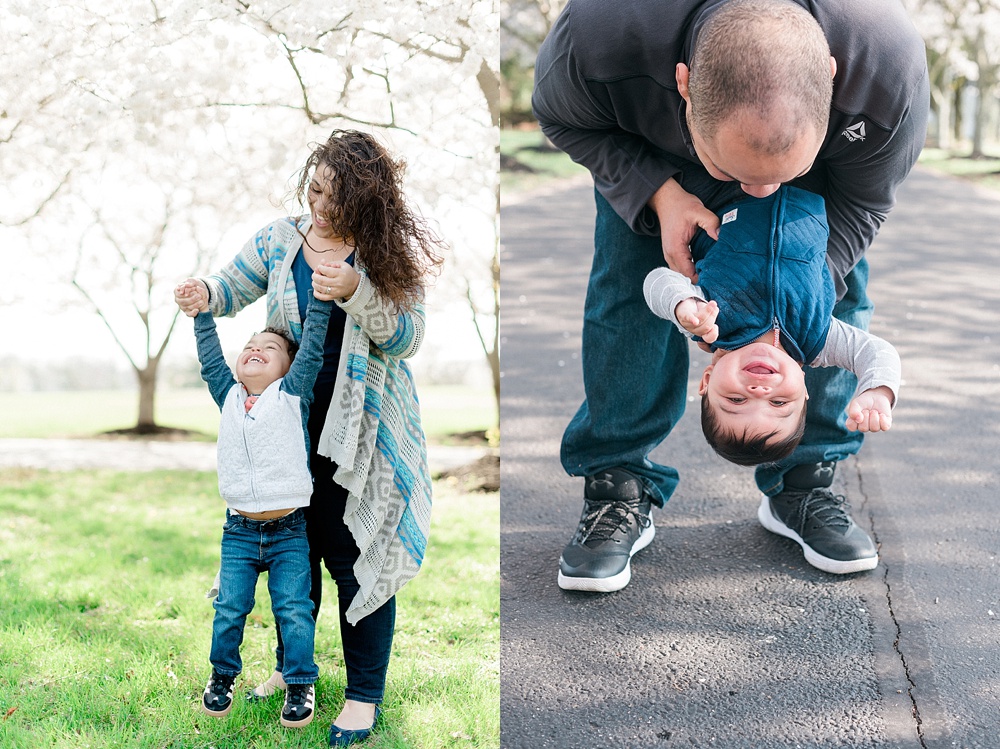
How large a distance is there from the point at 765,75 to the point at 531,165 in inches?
485

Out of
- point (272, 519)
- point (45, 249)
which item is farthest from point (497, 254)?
point (45, 249)

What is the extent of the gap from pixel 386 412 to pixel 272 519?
0.32 m

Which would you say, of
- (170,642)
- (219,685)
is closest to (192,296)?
(219,685)

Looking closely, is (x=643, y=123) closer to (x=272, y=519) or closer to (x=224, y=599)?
(x=272, y=519)

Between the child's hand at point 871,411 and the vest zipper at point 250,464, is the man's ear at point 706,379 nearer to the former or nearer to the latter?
the child's hand at point 871,411

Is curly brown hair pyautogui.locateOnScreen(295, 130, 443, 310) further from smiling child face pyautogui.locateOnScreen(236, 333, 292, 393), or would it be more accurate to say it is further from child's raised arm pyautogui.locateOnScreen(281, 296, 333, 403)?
smiling child face pyautogui.locateOnScreen(236, 333, 292, 393)

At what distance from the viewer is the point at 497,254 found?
4.22 meters

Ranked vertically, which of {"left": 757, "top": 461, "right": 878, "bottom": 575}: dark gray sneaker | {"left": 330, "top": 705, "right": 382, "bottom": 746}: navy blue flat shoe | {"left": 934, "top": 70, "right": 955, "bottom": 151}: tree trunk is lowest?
{"left": 330, "top": 705, "right": 382, "bottom": 746}: navy blue flat shoe

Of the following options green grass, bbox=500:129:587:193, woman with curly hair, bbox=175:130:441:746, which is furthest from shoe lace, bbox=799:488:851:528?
green grass, bbox=500:129:587:193

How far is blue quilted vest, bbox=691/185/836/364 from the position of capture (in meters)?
1.90

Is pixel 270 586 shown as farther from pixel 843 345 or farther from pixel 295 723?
pixel 843 345

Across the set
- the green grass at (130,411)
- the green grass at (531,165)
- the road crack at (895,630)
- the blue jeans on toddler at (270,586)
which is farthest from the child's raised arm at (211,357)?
the green grass at (531,165)

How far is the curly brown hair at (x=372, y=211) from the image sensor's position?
1.89m

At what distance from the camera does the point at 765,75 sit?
1527 mm
